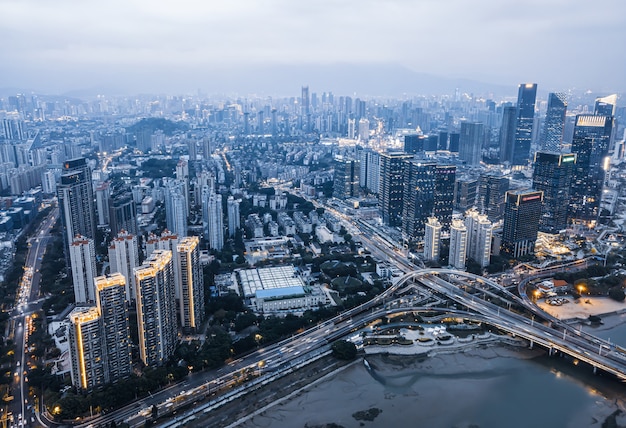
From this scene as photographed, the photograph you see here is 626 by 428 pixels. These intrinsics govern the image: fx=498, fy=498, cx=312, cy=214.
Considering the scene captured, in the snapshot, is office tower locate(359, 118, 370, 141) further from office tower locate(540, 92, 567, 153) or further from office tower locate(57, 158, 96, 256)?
office tower locate(57, 158, 96, 256)

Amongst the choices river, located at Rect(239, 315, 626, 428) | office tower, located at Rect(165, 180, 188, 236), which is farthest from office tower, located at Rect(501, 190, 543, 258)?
office tower, located at Rect(165, 180, 188, 236)

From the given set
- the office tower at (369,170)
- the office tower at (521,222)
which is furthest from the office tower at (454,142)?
the office tower at (521,222)

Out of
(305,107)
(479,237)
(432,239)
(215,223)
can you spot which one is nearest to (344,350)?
(432,239)

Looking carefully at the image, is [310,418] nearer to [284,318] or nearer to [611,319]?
[284,318]

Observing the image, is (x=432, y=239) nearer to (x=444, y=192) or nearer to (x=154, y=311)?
(x=444, y=192)

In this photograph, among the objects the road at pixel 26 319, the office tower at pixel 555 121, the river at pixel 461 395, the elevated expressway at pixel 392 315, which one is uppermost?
the office tower at pixel 555 121

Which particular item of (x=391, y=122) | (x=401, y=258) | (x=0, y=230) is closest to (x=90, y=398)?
(x=401, y=258)

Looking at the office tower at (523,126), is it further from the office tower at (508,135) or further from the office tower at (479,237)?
the office tower at (479,237)
